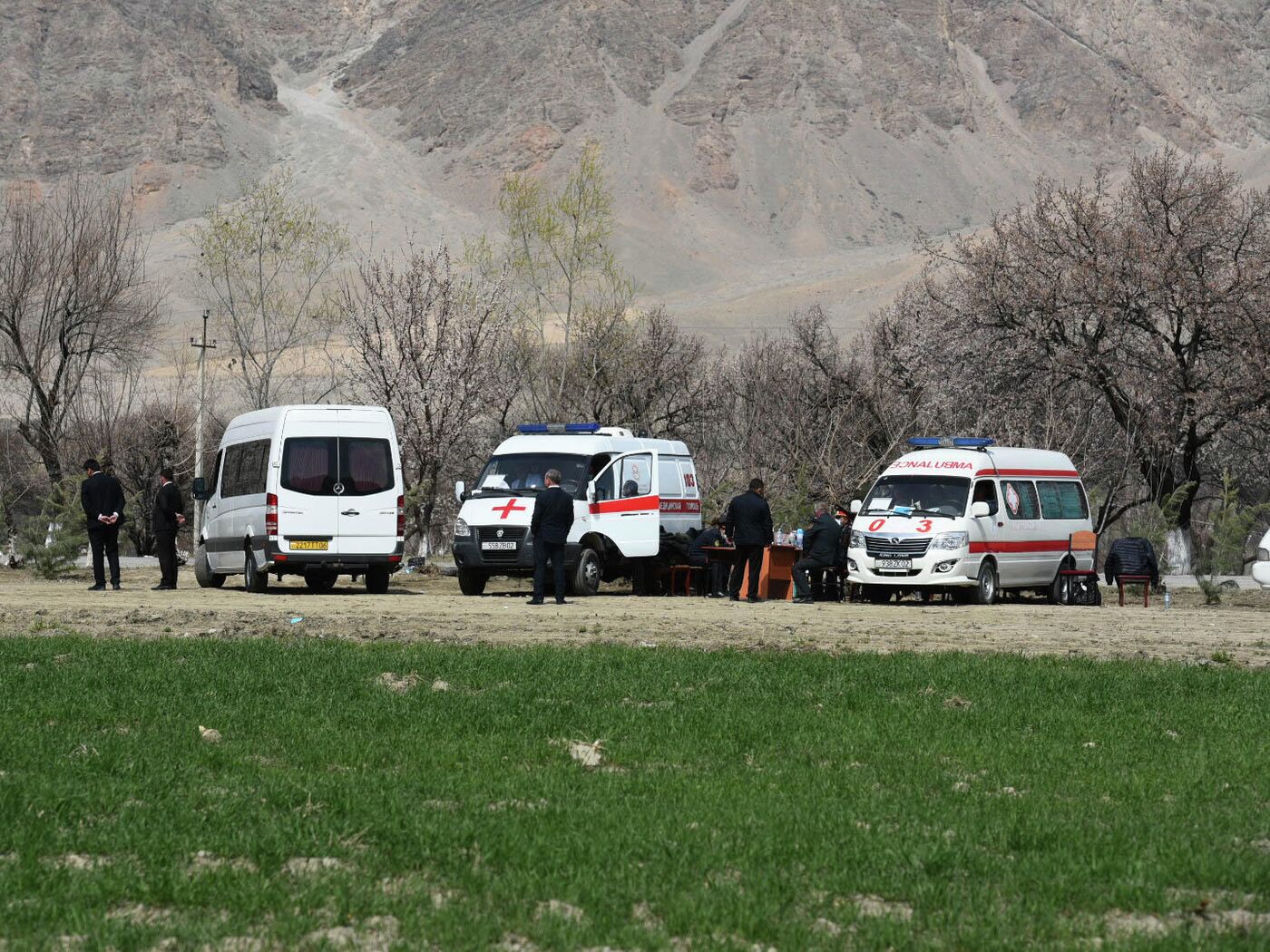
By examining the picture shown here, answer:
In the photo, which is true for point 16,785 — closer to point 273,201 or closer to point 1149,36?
point 273,201

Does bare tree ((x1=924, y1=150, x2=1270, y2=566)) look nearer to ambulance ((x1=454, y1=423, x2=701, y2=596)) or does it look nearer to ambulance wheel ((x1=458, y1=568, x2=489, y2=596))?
ambulance ((x1=454, y1=423, x2=701, y2=596))

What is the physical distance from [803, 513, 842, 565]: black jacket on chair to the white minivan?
6024mm

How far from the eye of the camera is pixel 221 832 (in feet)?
23.1

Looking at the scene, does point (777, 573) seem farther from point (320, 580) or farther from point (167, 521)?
point (167, 521)

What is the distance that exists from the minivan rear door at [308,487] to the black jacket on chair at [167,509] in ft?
6.04

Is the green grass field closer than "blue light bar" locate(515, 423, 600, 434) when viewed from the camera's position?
Yes

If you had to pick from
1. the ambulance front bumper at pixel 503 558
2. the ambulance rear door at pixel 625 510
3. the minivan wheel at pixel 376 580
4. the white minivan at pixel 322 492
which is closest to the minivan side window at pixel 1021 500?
the ambulance rear door at pixel 625 510

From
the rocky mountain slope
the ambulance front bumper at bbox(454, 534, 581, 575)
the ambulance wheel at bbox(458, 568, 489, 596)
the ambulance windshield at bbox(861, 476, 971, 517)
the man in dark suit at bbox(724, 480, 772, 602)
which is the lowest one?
the ambulance wheel at bbox(458, 568, 489, 596)

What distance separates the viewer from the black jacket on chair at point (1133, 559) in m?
26.7

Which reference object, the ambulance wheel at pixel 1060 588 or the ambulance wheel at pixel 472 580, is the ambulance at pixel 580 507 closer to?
the ambulance wheel at pixel 472 580

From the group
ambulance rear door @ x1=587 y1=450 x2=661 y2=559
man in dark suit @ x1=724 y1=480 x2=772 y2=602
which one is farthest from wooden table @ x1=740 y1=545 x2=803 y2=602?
ambulance rear door @ x1=587 y1=450 x2=661 y2=559

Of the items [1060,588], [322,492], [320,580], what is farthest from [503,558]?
[1060,588]

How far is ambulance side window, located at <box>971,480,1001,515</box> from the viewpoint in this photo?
2566cm

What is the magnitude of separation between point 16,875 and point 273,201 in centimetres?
4885
